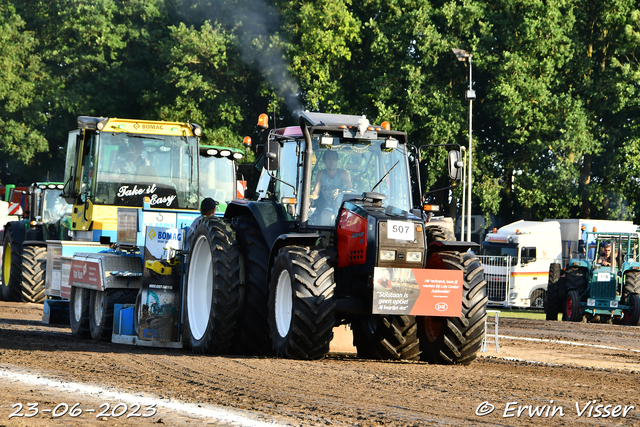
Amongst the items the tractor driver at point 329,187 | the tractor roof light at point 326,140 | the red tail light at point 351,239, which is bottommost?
the red tail light at point 351,239

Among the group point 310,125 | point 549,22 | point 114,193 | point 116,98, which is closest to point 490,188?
point 549,22

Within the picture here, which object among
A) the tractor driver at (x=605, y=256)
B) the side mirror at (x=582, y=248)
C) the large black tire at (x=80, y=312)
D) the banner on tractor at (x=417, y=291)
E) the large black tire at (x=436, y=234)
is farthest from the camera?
the side mirror at (x=582, y=248)

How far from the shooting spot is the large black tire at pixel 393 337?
9.98 meters

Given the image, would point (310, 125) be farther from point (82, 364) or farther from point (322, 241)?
point (82, 364)

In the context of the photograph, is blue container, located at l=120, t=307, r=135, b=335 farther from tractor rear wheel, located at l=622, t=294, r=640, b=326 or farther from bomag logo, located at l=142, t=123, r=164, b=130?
tractor rear wheel, located at l=622, t=294, r=640, b=326

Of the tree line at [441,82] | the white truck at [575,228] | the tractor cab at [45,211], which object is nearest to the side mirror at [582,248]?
Answer: the white truck at [575,228]

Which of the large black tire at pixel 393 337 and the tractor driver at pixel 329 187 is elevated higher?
the tractor driver at pixel 329 187

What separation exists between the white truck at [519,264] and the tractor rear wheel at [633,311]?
6.63 m

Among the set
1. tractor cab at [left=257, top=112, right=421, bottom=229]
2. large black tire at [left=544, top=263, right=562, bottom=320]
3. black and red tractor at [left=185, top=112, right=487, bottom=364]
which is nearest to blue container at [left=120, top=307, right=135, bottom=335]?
black and red tractor at [left=185, top=112, right=487, bottom=364]

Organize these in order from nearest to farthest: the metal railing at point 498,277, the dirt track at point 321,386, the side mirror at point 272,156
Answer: the dirt track at point 321,386
the side mirror at point 272,156
the metal railing at point 498,277

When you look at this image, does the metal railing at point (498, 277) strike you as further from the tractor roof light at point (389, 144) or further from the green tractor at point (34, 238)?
the tractor roof light at point (389, 144)

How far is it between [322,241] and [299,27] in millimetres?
29000

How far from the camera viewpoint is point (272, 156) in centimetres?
959

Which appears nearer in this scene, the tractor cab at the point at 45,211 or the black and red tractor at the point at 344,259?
the black and red tractor at the point at 344,259
